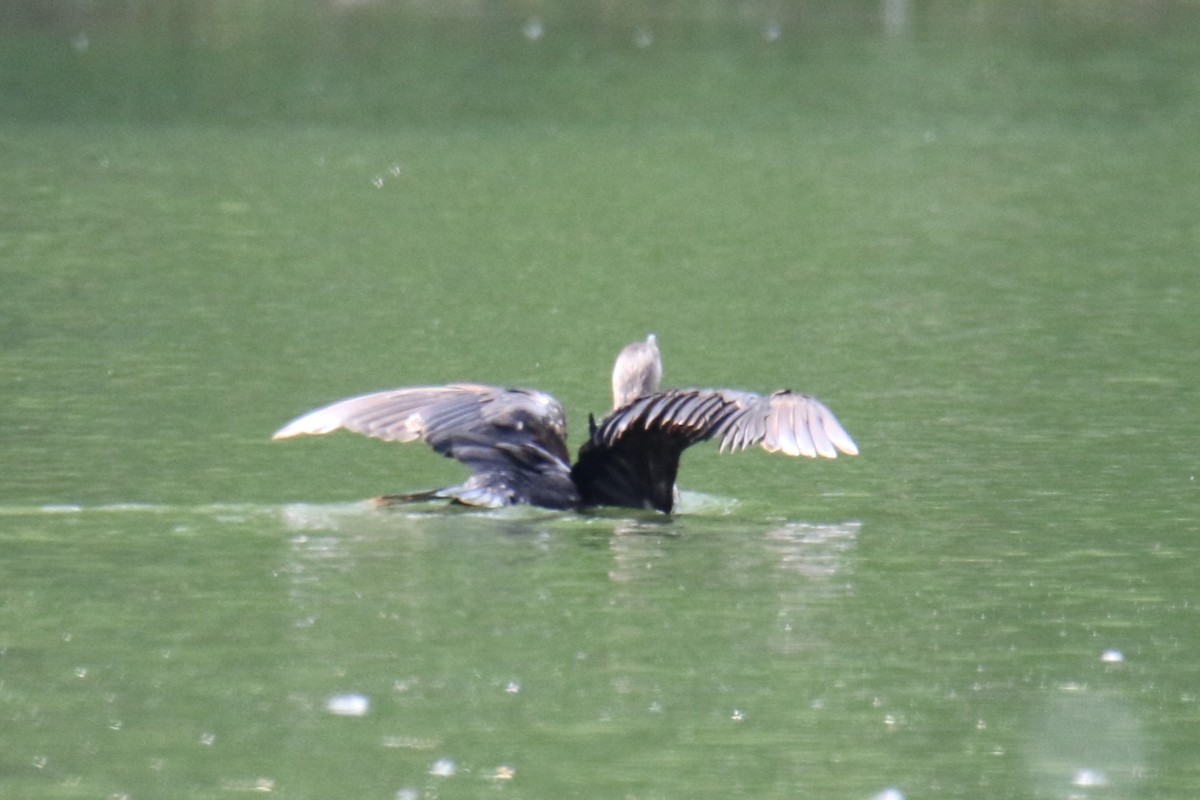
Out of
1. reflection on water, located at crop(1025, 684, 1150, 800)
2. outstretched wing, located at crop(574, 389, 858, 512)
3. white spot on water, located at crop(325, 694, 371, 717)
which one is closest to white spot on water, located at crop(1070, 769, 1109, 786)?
reflection on water, located at crop(1025, 684, 1150, 800)

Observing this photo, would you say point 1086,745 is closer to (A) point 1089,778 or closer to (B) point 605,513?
(A) point 1089,778

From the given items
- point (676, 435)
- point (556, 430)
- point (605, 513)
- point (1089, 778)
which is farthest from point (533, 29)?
point (1089, 778)

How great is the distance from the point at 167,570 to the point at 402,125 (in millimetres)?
19939

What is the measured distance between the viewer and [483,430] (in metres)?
10.5

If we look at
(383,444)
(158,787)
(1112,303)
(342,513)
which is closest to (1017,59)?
(1112,303)

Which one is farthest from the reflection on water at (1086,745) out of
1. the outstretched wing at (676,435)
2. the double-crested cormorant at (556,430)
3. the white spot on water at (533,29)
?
the white spot on water at (533,29)

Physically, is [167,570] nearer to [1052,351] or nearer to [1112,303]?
[1052,351]

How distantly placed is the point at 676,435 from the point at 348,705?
2881 mm

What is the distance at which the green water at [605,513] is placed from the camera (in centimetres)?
725

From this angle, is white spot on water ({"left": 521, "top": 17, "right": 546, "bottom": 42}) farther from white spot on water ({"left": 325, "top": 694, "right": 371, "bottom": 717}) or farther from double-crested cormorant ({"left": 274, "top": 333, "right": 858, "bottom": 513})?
white spot on water ({"left": 325, "top": 694, "right": 371, "bottom": 717})

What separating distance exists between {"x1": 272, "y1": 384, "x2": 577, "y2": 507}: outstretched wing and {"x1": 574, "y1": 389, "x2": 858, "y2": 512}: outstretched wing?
7.0 inches

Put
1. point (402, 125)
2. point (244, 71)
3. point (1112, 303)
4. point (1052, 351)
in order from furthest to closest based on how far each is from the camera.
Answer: point (244, 71)
point (402, 125)
point (1112, 303)
point (1052, 351)

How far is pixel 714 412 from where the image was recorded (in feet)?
32.2

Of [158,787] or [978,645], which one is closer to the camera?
[158,787]
